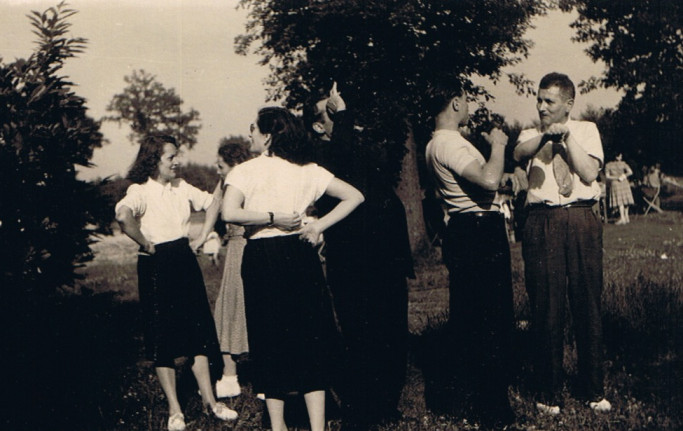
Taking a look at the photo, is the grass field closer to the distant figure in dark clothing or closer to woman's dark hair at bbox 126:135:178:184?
the distant figure in dark clothing

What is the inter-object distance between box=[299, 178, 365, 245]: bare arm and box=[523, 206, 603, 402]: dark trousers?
1371 mm

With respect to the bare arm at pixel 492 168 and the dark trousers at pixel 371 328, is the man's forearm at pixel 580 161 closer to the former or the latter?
the bare arm at pixel 492 168

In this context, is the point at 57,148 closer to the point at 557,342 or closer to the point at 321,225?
the point at 321,225

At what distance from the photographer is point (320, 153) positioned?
4945mm

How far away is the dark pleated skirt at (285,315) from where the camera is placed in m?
4.24

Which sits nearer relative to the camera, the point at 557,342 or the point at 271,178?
the point at 271,178

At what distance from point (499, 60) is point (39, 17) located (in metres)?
11.4

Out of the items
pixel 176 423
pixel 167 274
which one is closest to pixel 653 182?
pixel 167 274

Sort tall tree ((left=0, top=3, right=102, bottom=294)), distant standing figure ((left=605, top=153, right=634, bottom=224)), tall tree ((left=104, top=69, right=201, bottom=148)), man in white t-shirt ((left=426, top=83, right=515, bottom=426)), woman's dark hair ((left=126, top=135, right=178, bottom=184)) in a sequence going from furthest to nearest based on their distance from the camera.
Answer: tall tree ((left=104, top=69, right=201, bottom=148)) < distant standing figure ((left=605, top=153, right=634, bottom=224)) < tall tree ((left=0, top=3, right=102, bottom=294)) < woman's dark hair ((left=126, top=135, right=178, bottom=184)) < man in white t-shirt ((left=426, top=83, right=515, bottom=426))

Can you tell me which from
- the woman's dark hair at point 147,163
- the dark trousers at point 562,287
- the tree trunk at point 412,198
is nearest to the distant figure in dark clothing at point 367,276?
the dark trousers at point 562,287

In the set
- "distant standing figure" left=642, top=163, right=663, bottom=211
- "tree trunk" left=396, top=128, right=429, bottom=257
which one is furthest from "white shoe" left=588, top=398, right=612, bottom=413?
"distant standing figure" left=642, top=163, right=663, bottom=211

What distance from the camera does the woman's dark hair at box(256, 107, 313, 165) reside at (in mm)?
4332

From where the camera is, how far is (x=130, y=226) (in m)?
4.97

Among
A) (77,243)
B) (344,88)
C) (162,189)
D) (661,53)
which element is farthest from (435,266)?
(661,53)
